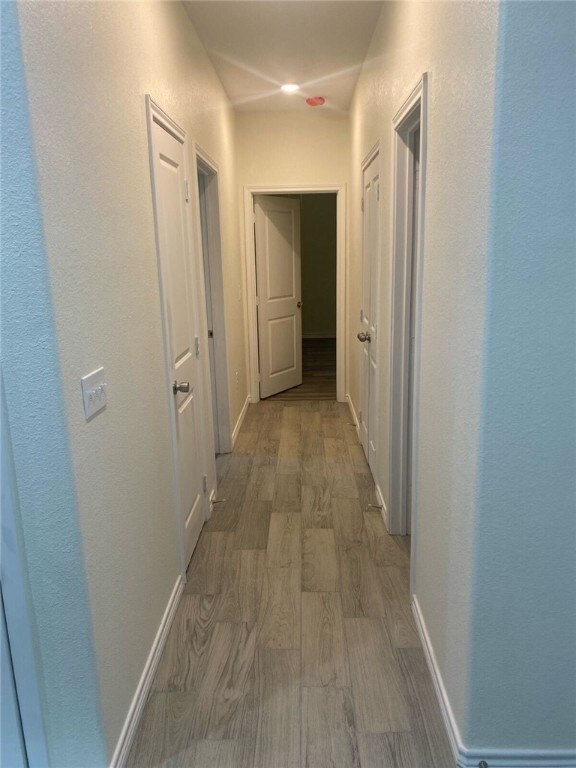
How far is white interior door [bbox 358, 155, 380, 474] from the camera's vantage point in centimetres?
341

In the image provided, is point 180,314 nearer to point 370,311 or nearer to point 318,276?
point 370,311

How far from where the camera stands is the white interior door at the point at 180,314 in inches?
91.7

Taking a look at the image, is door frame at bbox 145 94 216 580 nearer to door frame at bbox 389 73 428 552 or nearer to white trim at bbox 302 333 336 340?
door frame at bbox 389 73 428 552

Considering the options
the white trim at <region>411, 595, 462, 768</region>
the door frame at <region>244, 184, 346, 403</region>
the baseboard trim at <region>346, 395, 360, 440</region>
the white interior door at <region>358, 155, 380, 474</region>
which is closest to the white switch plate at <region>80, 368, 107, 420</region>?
the white trim at <region>411, 595, 462, 768</region>

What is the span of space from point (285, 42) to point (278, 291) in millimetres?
2660

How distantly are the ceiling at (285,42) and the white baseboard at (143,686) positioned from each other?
9.27ft

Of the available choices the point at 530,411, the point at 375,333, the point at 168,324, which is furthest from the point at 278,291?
the point at 530,411

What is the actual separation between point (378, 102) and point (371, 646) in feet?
8.97

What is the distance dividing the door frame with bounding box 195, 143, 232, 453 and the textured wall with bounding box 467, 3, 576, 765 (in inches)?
101

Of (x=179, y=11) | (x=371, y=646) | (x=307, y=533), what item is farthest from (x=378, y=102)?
(x=371, y=646)

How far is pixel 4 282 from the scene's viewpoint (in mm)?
1268

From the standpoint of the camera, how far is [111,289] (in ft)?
5.57

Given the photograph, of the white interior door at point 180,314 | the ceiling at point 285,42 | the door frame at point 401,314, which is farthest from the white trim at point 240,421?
the ceiling at point 285,42

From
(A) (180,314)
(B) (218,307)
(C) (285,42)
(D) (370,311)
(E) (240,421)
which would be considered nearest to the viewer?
(A) (180,314)
